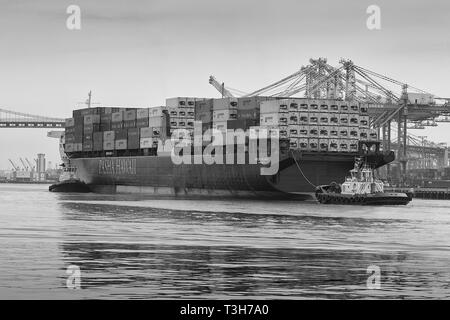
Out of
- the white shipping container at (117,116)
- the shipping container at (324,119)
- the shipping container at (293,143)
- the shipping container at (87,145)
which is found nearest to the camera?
the shipping container at (293,143)

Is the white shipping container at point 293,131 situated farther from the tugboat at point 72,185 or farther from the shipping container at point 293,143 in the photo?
the tugboat at point 72,185

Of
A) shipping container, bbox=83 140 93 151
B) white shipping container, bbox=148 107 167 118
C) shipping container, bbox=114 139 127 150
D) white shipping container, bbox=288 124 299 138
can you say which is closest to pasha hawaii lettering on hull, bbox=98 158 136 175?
shipping container, bbox=114 139 127 150

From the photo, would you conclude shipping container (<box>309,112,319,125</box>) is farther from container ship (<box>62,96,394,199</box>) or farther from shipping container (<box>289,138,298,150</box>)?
shipping container (<box>289,138,298,150</box>)

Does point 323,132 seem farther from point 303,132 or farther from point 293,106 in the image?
point 293,106

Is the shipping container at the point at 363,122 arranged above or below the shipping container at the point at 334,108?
below

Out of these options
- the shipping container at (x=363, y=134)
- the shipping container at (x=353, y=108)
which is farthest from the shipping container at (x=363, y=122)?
the shipping container at (x=353, y=108)

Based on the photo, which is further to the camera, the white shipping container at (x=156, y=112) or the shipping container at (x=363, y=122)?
the white shipping container at (x=156, y=112)

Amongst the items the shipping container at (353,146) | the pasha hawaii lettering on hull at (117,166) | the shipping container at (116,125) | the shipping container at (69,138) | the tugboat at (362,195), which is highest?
the shipping container at (116,125)
